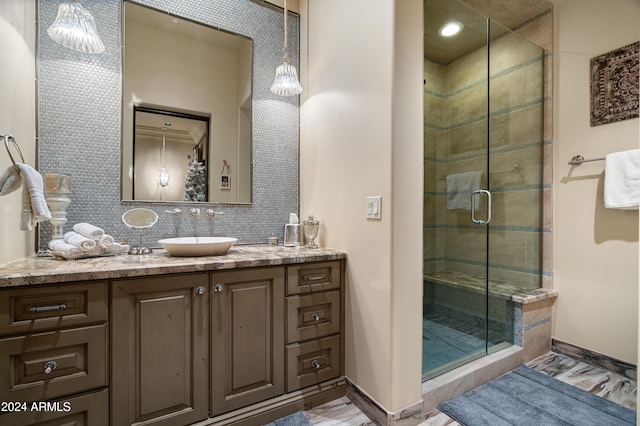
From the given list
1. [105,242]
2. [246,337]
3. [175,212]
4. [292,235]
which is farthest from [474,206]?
[105,242]

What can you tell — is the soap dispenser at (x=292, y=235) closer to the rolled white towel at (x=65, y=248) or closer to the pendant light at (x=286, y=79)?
the pendant light at (x=286, y=79)

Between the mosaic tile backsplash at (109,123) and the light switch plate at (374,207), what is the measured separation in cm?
85

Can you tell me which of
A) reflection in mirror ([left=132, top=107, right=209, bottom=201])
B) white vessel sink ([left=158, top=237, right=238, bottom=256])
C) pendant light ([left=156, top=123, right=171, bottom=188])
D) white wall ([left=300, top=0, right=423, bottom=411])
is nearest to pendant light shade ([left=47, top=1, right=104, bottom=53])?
reflection in mirror ([left=132, top=107, right=209, bottom=201])

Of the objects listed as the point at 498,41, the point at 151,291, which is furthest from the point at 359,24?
the point at 151,291

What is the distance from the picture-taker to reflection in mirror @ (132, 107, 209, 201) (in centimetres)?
180

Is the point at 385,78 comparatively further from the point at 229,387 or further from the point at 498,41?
the point at 229,387

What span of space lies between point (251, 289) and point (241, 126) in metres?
1.18

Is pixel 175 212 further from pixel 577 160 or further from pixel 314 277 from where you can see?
pixel 577 160

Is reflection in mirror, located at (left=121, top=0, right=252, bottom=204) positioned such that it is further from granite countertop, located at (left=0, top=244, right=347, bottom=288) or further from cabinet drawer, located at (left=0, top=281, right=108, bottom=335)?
cabinet drawer, located at (left=0, top=281, right=108, bottom=335)

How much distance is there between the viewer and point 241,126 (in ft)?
6.86

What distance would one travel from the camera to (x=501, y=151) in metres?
2.38

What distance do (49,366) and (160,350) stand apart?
1.20 feet

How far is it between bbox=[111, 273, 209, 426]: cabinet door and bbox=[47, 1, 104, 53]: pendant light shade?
3.94 feet

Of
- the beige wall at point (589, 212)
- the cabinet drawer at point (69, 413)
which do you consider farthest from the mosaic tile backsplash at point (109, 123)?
the beige wall at point (589, 212)
